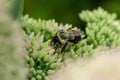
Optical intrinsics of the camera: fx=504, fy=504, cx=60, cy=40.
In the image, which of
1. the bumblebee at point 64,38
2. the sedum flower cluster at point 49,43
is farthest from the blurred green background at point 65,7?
the bumblebee at point 64,38

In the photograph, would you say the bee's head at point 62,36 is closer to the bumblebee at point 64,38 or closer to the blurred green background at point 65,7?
the bumblebee at point 64,38

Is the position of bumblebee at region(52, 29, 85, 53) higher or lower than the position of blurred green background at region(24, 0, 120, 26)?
lower

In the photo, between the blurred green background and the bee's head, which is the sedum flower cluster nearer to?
the bee's head

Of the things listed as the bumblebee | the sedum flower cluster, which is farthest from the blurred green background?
the bumblebee

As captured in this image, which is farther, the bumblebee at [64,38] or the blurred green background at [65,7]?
the blurred green background at [65,7]

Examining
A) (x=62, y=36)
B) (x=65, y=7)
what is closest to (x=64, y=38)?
(x=62, y=36)

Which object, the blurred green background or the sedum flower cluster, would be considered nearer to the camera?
the sedum flower cluster

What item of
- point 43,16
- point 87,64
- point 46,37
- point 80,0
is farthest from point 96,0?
point 87,64

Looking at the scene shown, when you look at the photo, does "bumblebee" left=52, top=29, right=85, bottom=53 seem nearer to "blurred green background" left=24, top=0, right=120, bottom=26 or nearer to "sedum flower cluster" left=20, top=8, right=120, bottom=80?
"sedum flower cluster" left=20, top=8, right=120, bottom=80
